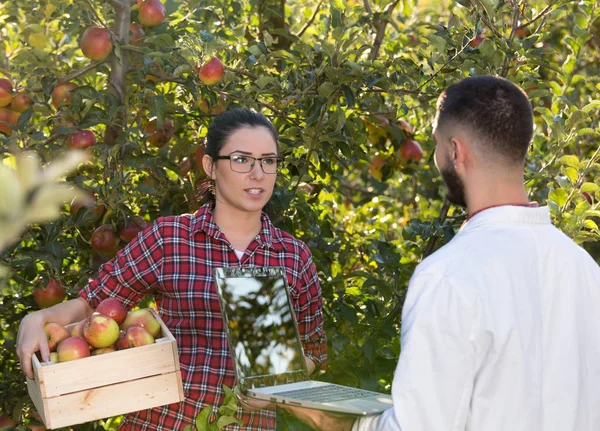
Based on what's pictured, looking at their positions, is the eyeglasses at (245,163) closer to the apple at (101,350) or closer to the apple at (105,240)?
the apple at (101,350)

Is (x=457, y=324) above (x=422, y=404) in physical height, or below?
above

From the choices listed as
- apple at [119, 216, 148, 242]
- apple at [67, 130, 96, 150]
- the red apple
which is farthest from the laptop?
the red apple

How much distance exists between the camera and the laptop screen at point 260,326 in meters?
1.89

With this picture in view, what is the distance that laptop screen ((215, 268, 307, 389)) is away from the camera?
1893 mm

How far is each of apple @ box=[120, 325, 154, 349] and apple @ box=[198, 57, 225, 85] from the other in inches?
39.8

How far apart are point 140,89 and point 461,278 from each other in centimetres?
195

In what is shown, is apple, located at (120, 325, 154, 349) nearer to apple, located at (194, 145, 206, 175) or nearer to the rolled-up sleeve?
the rolled-up sleeve

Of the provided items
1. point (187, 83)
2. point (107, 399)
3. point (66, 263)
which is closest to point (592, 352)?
point (107, 399)

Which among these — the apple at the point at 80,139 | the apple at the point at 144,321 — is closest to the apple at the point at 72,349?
the apple at the point at 144,321

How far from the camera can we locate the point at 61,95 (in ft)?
9.51

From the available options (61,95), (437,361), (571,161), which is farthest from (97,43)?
(437,361)

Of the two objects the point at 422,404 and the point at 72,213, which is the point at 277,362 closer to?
the point at 422,404

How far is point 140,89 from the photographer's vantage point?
3039 mm

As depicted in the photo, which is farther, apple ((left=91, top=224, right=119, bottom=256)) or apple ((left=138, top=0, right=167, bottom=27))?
apple ((left=138, top=0, right=167, bottom=27))
